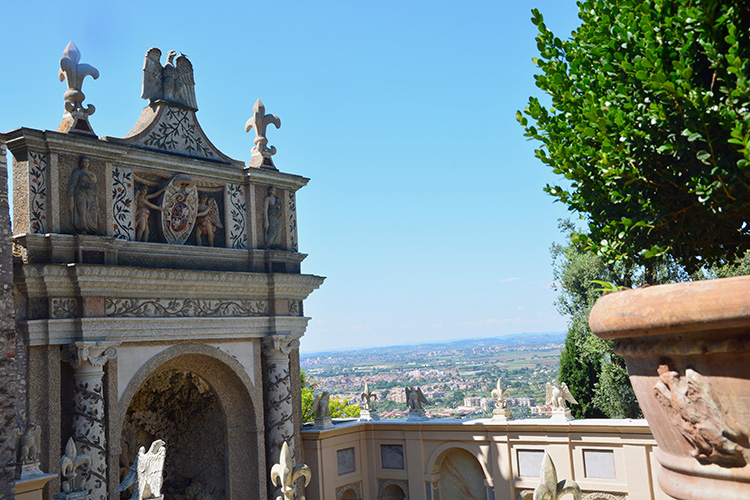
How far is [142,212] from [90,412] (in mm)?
3898

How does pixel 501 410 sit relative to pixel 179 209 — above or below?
below

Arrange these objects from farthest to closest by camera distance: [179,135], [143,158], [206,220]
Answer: [206,220], [179,135], [143,158]

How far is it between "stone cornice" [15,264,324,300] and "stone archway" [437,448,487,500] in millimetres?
5108

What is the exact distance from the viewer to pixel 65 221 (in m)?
12.2

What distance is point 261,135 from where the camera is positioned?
53.5ft

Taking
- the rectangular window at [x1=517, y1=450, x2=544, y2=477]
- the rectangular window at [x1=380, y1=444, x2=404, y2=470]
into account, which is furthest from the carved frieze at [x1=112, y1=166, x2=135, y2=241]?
the rectangular window at [x1=517, y1=450, x2=544, y2=477]

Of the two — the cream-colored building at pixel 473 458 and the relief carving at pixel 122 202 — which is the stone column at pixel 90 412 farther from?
the cream-colored building at pixel 473 458

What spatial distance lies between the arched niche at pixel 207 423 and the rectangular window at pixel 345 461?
2.11m

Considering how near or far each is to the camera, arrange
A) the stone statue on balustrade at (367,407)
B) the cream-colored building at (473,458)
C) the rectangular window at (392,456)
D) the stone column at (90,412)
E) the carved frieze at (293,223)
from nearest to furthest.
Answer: the stone column at (90,412)
the cream-colored building at (473,458)
the carved frieze at (293,223)
the rectangular window at (392,456)
the stone statue on balustrade at (367,407)

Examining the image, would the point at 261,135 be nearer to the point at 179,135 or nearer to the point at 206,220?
the point at 179,135

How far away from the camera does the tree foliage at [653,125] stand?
3.81 m

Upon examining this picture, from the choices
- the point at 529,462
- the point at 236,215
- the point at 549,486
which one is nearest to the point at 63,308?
the point at 236,215

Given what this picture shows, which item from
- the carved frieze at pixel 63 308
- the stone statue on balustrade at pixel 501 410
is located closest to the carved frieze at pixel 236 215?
the carved frieze at pixel 63 308

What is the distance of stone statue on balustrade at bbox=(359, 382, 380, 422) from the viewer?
1753 centimetres
